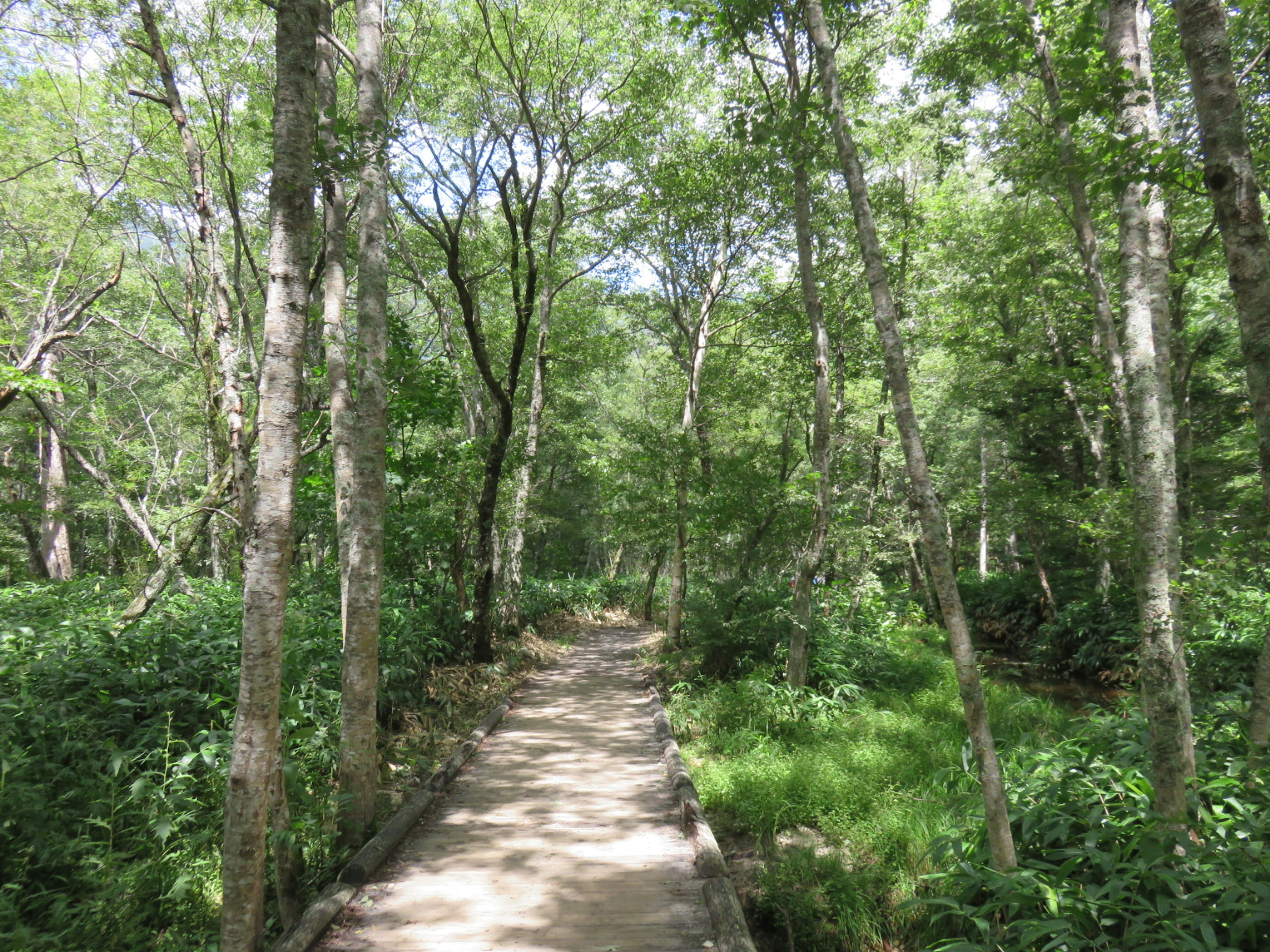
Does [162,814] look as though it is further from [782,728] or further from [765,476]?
[765,476]

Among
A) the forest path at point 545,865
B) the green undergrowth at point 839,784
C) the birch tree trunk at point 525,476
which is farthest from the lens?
the birch tree trunk at point 525,476

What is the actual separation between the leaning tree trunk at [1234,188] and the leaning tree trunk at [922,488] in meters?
1.46

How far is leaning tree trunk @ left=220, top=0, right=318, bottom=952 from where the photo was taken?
2.97m

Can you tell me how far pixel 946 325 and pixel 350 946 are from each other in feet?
48.5

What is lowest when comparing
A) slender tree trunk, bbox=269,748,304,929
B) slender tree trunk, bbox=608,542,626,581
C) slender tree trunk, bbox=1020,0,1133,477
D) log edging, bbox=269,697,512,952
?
log edging, bbox=269,697,512,952

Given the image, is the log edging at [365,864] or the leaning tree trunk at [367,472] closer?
the log edging at [365,864]

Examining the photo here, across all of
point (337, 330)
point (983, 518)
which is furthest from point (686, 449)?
point (983, 518)

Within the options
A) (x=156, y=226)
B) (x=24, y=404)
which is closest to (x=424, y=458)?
(x=156, y=226)

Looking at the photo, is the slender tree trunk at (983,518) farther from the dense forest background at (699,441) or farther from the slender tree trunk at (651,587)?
the slender tree trunk at (651,587)

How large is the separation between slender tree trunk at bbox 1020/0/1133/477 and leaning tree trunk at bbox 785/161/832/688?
8.55ft

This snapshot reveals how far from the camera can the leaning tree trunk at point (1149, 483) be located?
2998 mm

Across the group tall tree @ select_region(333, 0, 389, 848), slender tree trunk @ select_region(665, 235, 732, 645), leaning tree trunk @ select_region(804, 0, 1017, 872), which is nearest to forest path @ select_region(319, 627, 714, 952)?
tall tree @ select_region(333, 0, 389, 848)

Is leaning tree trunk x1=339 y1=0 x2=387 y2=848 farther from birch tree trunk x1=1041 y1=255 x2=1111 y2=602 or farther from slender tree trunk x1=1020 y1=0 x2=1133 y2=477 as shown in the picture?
birch tree trunk x1=1041 y1=255 x2=1111 y2=602

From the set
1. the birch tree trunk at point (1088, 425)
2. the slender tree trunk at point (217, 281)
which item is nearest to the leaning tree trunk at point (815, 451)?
the birch tree trunk at point (1088, 425)
